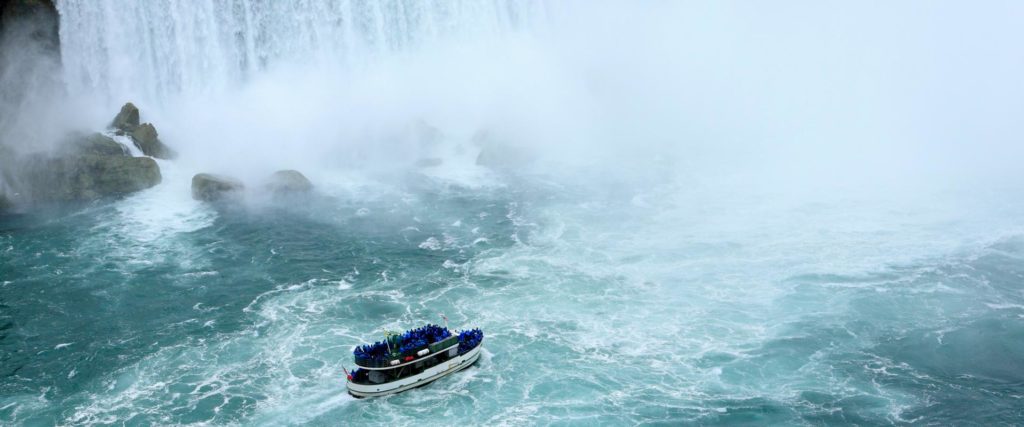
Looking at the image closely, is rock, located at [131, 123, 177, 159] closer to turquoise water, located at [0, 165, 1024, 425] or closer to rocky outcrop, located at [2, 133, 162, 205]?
rocky outcrop, located at [2, 133, 162, 205]

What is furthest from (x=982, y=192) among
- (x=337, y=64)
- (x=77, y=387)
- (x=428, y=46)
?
(x=77, y=387)

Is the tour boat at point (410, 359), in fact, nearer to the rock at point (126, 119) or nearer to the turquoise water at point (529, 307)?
the turquoise water at point (529, 307)

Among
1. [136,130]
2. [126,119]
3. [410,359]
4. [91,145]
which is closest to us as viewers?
[410,359]

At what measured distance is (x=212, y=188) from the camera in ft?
196

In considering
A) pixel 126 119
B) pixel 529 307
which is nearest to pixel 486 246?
pixel 529 307

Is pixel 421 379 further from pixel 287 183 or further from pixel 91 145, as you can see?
pixel 91 145

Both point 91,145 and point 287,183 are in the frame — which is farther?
point 287,183

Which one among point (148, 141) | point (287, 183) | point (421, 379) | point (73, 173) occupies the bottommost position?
point (421, 379)

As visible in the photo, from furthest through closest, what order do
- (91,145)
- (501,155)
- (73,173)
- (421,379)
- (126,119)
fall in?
1. (501,155)
2. (126,119)
3. (91,145)
4. (73,173)
5. (421,379)

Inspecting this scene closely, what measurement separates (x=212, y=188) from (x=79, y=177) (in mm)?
8687

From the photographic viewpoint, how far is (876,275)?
49.1m

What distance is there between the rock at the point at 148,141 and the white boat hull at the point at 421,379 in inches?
1331

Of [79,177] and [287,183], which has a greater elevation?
[79,177]

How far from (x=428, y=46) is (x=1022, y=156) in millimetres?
52947
